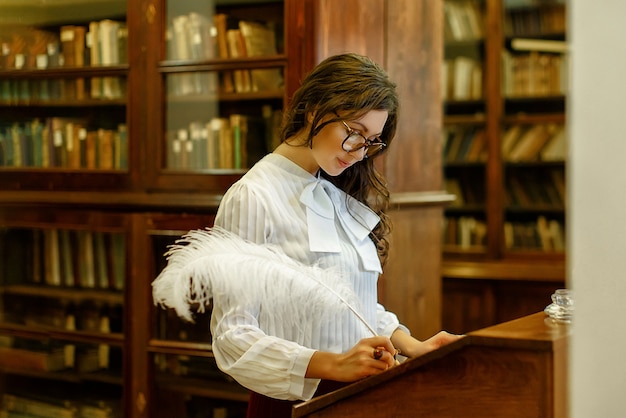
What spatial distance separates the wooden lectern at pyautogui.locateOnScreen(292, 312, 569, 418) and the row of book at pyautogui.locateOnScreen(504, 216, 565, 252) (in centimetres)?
370

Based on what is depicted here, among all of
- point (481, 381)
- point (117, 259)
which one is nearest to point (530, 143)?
point (117, 259)

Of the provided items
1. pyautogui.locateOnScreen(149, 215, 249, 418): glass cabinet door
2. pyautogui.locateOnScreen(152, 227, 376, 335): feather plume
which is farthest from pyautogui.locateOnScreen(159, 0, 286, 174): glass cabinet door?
pyautogui.locateOnScreen(152, 227, 376, 335): feather plume

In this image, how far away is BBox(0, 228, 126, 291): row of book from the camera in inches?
126

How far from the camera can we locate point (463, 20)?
513 cm

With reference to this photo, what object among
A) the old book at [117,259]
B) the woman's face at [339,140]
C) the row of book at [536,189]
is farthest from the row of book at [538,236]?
the woman's face at [339,140]

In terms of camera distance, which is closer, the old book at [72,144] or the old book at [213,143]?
the old book at [213,143]

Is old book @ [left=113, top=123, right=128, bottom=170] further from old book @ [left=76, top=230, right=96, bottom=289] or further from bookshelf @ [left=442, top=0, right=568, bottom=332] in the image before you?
bookshelf @ [left=442, top=0, right=568, bottom=332]

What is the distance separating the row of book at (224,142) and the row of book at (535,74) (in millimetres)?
2377

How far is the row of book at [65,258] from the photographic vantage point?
10.5 ft

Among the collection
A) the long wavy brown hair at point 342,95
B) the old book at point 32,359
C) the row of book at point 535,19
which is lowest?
the old book at point 32,359

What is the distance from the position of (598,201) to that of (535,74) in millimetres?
4367

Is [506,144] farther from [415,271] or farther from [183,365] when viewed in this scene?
[183,365]

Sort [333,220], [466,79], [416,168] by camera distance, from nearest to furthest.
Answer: [333,220] → [416,168] → [466,79]

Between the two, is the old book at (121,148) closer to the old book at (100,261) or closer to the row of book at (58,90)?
the row of book at (58,90)
